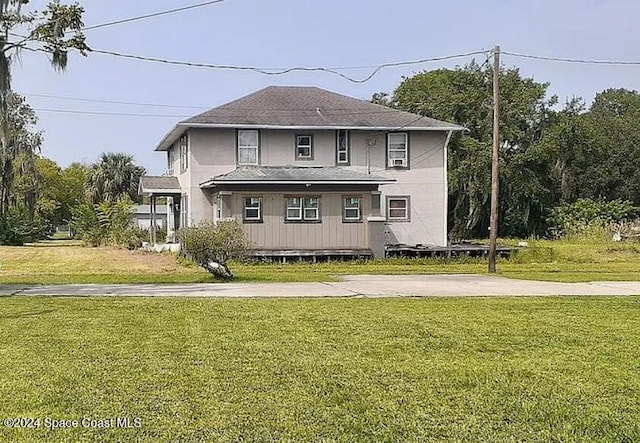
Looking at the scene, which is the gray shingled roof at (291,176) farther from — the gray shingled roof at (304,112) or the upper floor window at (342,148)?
the gray shingled roof at (304,112)

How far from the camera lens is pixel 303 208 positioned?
97.2 ft

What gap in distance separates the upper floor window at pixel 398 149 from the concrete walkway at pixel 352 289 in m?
13.8

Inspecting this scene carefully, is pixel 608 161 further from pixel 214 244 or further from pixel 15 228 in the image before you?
pixel 214 244

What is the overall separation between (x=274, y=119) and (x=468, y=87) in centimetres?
1928

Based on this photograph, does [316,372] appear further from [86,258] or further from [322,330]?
[86,258]

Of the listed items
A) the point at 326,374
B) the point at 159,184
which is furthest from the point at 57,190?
the point at 326,374

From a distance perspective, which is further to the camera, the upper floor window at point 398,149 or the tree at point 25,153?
the tree at point 25,153

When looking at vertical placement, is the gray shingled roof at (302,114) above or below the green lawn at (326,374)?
above

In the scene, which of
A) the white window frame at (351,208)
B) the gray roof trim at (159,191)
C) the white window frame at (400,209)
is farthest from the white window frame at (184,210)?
the white window frame at (400,209)

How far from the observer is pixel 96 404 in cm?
618

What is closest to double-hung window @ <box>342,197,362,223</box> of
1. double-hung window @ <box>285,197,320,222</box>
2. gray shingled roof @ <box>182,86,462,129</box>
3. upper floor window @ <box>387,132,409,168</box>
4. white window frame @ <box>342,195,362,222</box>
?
white window frame @ <box>342,195,362,222</box>

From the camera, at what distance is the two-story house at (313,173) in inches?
1153

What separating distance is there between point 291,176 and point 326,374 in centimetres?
2270

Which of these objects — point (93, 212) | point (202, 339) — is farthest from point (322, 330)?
point (93, 212)
